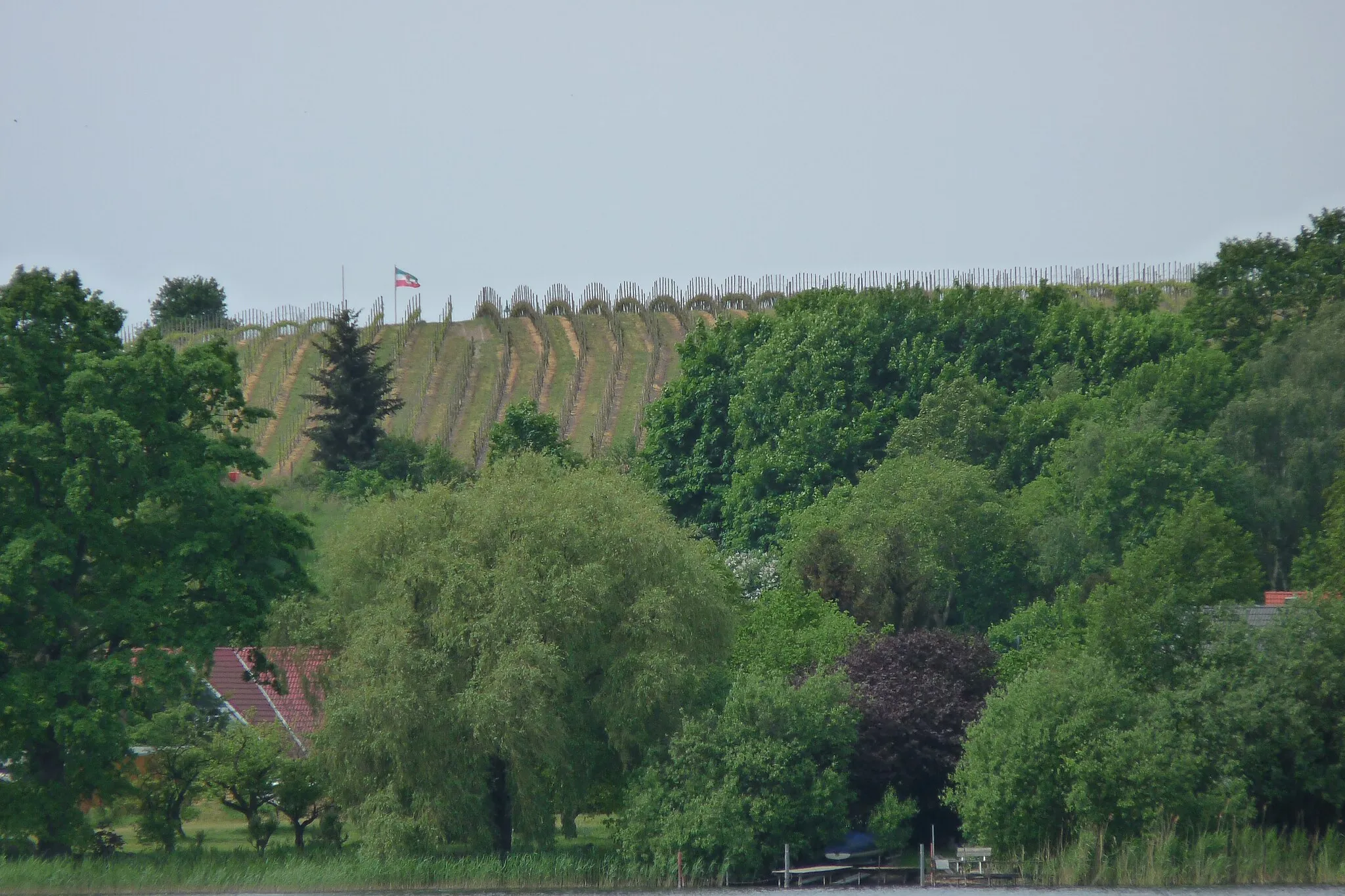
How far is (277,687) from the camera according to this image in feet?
134

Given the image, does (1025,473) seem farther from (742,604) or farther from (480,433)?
(480,433)

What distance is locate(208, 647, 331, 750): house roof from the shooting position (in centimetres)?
4091

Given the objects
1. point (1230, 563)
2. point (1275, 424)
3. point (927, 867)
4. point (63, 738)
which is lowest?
point (927, 867)

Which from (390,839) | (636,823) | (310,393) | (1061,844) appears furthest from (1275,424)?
(310,393)

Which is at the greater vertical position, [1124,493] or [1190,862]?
[1124,493]

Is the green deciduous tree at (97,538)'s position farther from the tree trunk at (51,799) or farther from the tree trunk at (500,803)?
the tree trunk at (500,803)

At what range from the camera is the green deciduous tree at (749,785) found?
3641 cm

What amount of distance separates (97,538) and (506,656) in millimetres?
10467

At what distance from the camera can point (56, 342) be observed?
4050cm

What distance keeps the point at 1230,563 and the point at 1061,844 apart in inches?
779

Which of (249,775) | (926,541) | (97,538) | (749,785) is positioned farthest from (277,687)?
(926,541)

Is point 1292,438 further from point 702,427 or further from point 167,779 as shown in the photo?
point 167,779

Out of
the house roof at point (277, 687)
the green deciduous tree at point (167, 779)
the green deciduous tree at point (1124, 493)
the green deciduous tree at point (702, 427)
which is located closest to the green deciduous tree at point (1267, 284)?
the green deciduous tree at point (1124, 493)

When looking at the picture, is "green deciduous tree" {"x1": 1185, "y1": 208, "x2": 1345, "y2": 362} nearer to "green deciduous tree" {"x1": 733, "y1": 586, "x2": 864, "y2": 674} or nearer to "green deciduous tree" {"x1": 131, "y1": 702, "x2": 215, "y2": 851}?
"green deciduous tree" {"x1": 733, "y1": 586, "x2": 864, "y2": 674}
